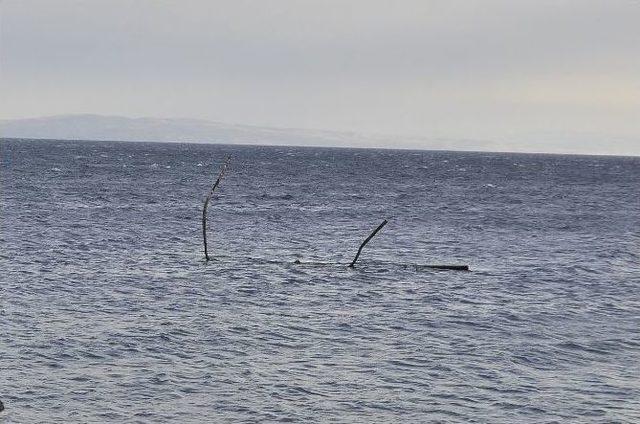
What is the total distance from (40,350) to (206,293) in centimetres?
1209

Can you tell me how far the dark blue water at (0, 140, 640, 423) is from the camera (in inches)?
972

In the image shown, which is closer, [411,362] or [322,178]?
[411,362]

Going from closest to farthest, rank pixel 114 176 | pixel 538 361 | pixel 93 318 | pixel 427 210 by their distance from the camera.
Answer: pixel 538 361
pixel 93 318
pixel 427 210
pixel 114 176

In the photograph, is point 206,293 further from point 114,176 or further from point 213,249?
point 114,176

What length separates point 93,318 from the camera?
3400cm

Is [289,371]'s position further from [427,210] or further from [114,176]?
[114,176]

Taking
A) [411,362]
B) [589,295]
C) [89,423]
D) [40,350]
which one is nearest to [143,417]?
[89,423]

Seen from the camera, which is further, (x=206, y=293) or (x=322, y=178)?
(x=322, y=178)

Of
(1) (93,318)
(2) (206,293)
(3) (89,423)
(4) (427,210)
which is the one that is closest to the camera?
(3) (89,423)

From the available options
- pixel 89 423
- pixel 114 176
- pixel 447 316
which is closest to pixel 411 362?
pixel 447 316

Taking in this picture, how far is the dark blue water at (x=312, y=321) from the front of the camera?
24.7 metres

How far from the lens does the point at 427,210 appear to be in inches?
3607

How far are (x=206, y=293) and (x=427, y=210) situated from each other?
5397cm

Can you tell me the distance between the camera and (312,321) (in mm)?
34844
